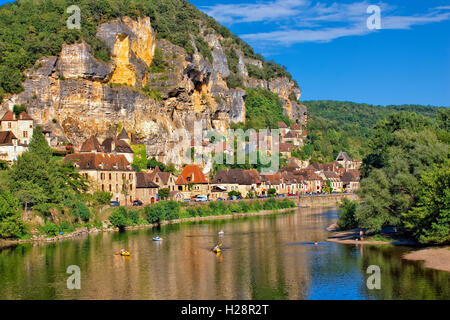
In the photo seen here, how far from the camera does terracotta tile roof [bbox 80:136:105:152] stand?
272ft

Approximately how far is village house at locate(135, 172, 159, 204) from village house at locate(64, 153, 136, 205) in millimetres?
915

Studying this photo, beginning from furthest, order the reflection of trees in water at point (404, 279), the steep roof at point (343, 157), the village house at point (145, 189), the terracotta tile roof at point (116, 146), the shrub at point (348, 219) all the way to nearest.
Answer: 1. the steep roof at point (343, 157)
2. the terracotta tile roof at point (116, 146)
3. the village house at point (145, 189)
4. the shrub at point (348, 219)
5. the reflection of trees in water at point (404, 279)

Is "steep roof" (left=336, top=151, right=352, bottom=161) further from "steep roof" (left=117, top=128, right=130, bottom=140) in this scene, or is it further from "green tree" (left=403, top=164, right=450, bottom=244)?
"green tree" (left=403, top=164, right=450, bottom=244)

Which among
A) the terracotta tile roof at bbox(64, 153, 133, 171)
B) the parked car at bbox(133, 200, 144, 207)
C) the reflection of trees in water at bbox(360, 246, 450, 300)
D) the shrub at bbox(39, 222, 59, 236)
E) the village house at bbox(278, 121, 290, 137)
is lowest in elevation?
the reflection of trees in water at bbox(360, 246, 450, 300)

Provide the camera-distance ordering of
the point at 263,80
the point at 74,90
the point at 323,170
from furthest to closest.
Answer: the point at 263,80 < the point at 323,170 < the point at 74,90

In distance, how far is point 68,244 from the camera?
56.7 m

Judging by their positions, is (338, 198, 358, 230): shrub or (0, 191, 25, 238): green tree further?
(338, 198, 358, 230): shrub

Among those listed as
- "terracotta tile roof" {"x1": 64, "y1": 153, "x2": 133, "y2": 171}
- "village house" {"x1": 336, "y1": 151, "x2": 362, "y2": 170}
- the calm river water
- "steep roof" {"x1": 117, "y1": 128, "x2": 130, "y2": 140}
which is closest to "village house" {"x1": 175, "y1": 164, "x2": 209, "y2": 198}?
"steep roof" {"x1": 117, "y1": 128, "x2": 130, "y2": 140}

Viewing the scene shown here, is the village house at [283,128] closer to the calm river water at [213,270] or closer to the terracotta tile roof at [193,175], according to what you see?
the terracotta tile roof at [193,175]

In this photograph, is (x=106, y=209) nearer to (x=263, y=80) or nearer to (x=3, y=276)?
(x=3, y=276)

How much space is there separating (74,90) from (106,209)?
25.8 meters

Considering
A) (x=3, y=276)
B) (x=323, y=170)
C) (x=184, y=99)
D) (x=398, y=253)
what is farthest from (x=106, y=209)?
(x=323, y=170)

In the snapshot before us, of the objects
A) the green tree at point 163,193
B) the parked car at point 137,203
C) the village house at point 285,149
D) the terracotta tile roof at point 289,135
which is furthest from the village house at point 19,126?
the terracotta tile roof at point 289,135

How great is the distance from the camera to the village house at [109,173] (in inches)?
3034
